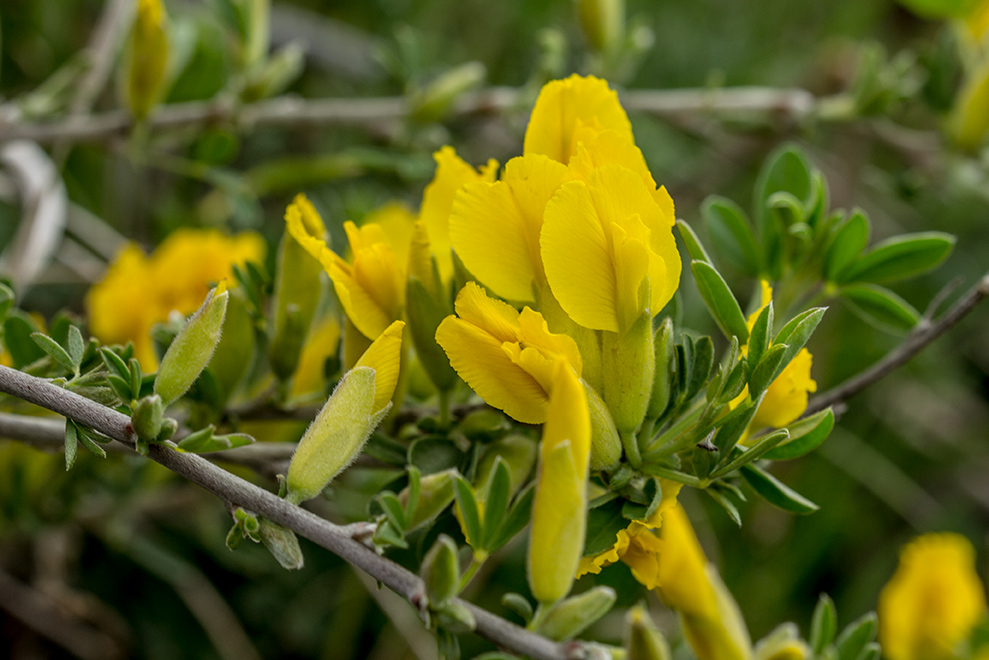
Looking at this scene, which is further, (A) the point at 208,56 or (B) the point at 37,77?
(B) the point at 37,77

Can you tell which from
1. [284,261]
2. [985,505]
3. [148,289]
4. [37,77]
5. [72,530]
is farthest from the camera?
[985,505]

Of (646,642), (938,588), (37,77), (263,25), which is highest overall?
(263,25)

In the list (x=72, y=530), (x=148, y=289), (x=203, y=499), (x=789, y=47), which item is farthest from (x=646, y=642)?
(x=789, y=47)

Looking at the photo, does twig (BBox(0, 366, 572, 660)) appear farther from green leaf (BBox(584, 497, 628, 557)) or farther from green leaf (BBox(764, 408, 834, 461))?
green leaf (BBox(764, 408, 834, 461))

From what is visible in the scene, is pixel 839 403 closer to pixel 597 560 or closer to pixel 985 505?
pixel 597 560

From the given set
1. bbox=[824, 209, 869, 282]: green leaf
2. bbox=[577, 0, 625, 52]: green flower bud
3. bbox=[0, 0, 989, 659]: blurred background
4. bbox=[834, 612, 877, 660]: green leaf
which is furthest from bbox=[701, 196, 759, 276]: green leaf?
bbox=[577, 0, 625, 52]: green flower bud

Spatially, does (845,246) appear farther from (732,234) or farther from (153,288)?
(153,288)

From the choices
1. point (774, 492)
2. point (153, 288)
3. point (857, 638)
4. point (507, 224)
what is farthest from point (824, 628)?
point (153, 288)
